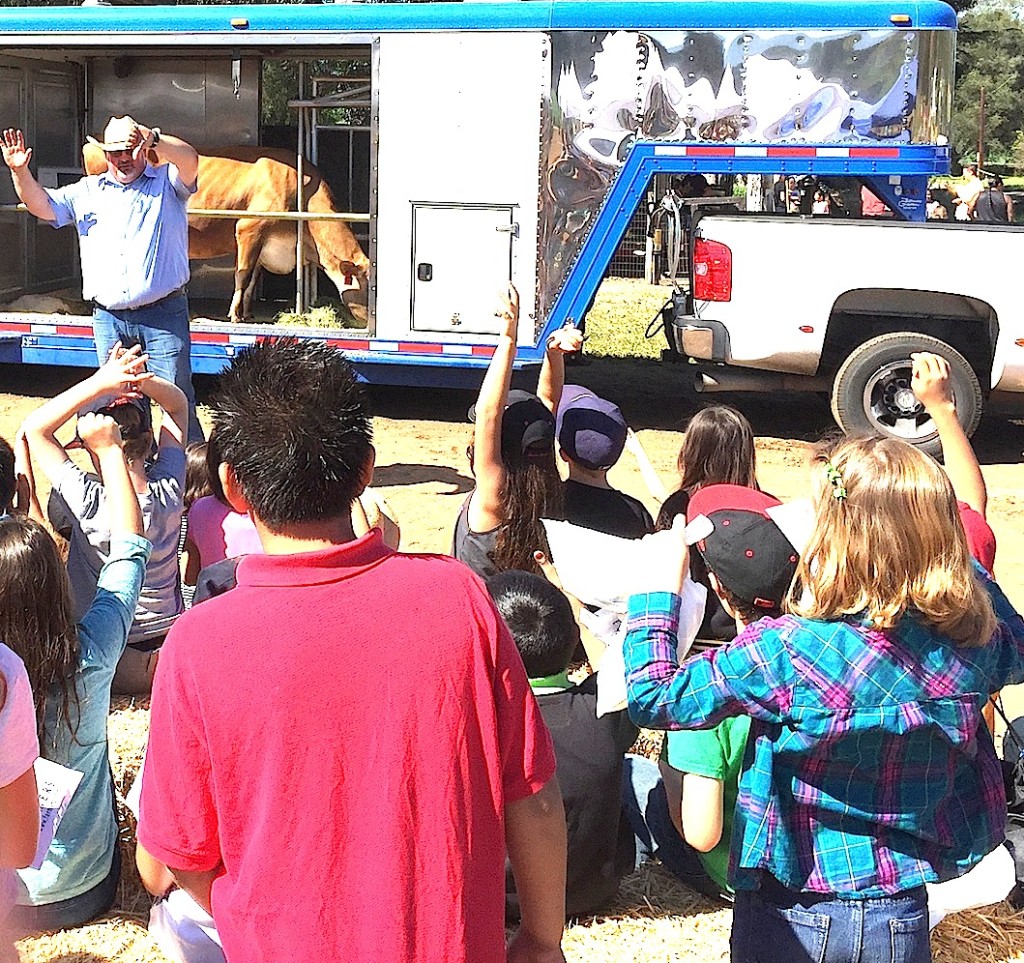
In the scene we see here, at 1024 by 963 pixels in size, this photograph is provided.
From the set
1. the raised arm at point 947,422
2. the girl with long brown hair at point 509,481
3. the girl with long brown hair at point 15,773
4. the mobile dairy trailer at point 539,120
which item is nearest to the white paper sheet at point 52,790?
the girl with long brown hair at point 15,773

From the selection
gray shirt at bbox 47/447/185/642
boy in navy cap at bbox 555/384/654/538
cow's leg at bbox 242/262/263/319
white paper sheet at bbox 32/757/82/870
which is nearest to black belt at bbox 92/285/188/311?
gray shirt at bbox 47/447/185/642

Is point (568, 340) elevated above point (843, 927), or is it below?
above

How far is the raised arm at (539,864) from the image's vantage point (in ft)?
6.35

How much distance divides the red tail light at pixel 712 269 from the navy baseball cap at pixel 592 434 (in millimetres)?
4871

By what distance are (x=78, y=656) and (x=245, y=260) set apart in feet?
27.2

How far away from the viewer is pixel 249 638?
1.74 m

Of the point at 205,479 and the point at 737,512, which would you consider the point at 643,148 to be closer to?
the point at 205,479

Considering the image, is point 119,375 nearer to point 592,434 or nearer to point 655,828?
point 592,434

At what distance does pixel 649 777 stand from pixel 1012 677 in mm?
1652

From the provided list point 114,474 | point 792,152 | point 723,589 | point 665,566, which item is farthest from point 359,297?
point 665,566

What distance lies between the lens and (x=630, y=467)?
871 cm

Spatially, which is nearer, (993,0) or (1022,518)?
(1022,518)

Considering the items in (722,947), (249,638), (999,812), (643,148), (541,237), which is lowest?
(722,947)

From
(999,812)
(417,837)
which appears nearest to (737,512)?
(999,812)
